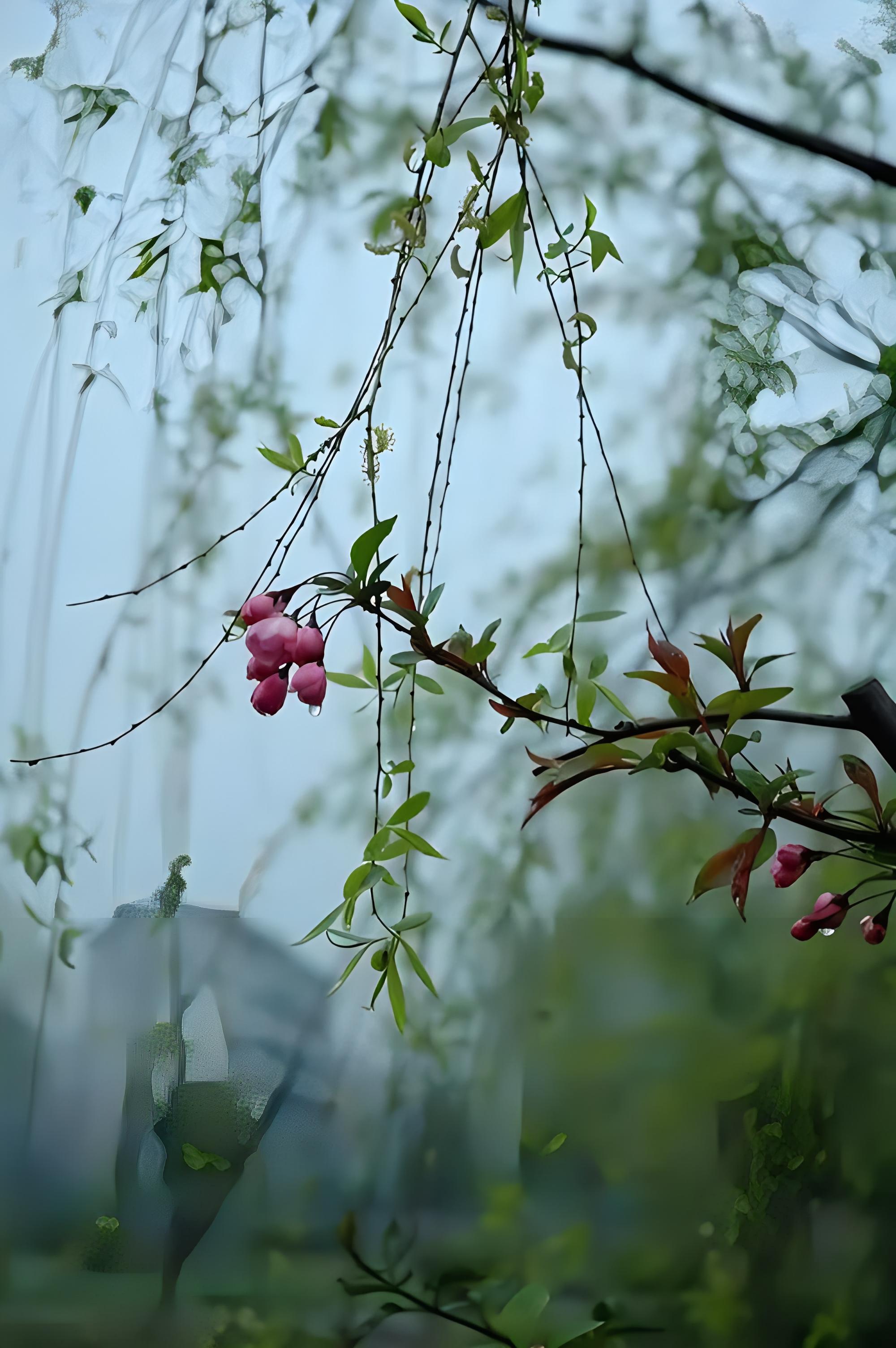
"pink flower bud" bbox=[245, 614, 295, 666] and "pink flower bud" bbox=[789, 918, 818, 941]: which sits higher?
"pink flower bud" bbox=[245, 614, 295, 666]

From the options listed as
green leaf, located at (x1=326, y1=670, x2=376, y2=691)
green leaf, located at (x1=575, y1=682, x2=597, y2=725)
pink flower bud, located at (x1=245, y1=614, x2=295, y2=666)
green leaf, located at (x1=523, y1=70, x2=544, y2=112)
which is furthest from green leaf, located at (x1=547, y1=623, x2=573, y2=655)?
green leaf, located at (x1=523, y1=70, x2=544, y2=112)

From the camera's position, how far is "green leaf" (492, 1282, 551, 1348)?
0.96 m

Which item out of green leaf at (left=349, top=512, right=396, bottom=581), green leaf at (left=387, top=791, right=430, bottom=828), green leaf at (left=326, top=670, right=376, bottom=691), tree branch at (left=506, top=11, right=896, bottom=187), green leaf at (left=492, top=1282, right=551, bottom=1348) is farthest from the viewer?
tree branch at (left=506, top=11, right=896, bottom=187)

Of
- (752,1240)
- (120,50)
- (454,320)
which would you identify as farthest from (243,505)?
(752,1240)

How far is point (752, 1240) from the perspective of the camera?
3.23 ft

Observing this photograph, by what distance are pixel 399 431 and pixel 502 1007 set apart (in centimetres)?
57

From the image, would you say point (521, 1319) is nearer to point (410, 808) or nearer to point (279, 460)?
point (410, 808)

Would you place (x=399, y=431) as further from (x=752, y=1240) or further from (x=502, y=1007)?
(x=752, y=1240)

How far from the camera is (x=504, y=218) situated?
63cm

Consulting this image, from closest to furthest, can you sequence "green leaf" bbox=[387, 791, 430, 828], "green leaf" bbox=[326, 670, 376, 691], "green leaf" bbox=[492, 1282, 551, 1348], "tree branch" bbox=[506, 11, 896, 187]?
"green leaf" bbox=[387, 791, 430, 828] → "green leaf" bbox=[326, 670, 376, 691] → "green leaf" bbox=[492, 1282, 551, 1348] → "tree branch" bbox=[506, 11, 896, 187]

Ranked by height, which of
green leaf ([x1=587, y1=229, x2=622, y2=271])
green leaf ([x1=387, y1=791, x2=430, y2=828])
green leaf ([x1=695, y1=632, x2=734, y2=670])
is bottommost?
green leaf ([x1=387, y1=791, x2=430, y2=828])

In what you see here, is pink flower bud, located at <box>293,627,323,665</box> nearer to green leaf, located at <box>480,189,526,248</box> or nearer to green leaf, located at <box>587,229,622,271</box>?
green leaf, located at <box>480,189,526,248</box>

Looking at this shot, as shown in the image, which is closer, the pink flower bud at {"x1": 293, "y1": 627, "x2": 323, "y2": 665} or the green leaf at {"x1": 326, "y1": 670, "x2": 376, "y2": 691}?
the pink flower bud at {"x1": 293, "y1": 627, "x2": 323, "y2": 665}

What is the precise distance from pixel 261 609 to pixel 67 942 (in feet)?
1.84
